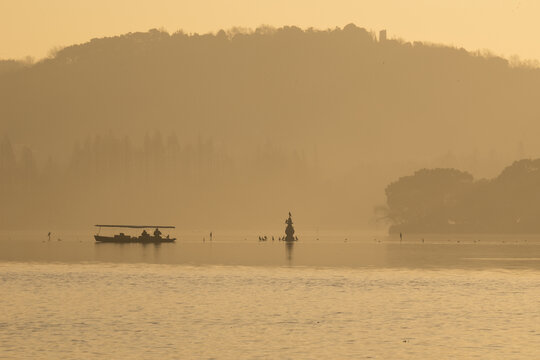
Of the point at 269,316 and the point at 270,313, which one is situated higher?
the point at 270,313

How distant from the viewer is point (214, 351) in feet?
207

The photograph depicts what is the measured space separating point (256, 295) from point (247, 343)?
3438 centimetres

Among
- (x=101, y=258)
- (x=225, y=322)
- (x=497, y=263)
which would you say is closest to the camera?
(x=225, y=322)

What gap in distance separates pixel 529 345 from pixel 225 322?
72.8 ft

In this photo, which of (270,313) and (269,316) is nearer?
(269,316)

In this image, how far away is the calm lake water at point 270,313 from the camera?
210 feet

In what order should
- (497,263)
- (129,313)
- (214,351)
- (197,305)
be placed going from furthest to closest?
(497,263) < (197,305) < (129,313) < (214,351)

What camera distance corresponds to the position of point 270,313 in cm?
8375

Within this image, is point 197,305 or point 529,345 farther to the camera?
point 197,305

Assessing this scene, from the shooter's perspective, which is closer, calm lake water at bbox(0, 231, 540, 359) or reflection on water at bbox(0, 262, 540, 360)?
reflection on water at bbox(0, 262, 540, 360)

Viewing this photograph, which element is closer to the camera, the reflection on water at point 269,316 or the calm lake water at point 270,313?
the reflection on water at point 269,316

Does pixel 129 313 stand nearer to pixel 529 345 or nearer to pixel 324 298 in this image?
pixel 324 298

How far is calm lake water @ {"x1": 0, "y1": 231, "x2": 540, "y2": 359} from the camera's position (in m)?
63.9

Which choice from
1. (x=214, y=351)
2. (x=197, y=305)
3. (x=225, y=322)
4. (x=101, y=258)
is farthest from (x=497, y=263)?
(x=214, y=351)
